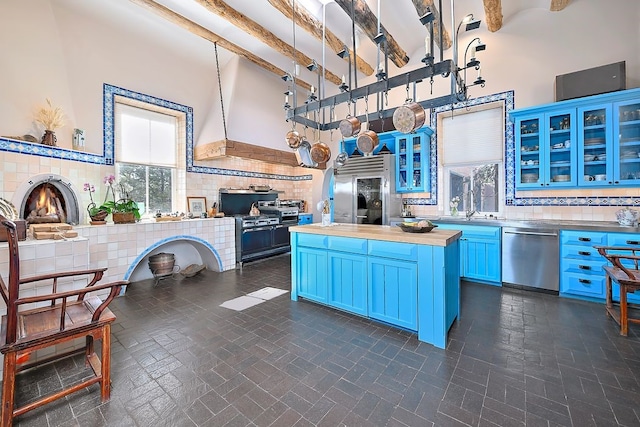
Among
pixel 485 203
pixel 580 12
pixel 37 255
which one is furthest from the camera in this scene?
pixel 485 203

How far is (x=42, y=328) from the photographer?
5.55ft

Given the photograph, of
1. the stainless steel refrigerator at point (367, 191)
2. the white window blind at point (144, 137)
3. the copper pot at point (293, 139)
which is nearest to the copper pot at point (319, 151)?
the copper pot at point (293, 139)

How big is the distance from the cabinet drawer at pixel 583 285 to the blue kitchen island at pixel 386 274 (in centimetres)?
178

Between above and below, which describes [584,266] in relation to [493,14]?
below

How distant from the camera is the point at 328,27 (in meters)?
4.05

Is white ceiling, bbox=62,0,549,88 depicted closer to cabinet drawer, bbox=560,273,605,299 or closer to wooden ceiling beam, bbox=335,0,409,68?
wooden ceiling beam, bbox=335,0,409,68

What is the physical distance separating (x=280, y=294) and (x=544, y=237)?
359 centimetres

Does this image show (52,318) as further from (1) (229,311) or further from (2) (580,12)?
(2) (580,12)

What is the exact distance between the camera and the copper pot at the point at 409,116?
8.39 feet

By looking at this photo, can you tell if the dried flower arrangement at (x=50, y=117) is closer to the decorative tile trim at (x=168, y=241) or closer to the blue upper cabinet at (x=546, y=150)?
the decorative tile trim at (x=168, y=241)

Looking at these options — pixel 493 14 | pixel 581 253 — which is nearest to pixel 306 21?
pixel 493 14

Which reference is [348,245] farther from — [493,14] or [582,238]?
[493,14]

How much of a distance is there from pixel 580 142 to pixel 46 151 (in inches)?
270

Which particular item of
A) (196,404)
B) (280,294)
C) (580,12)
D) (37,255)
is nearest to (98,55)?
(37,255)
